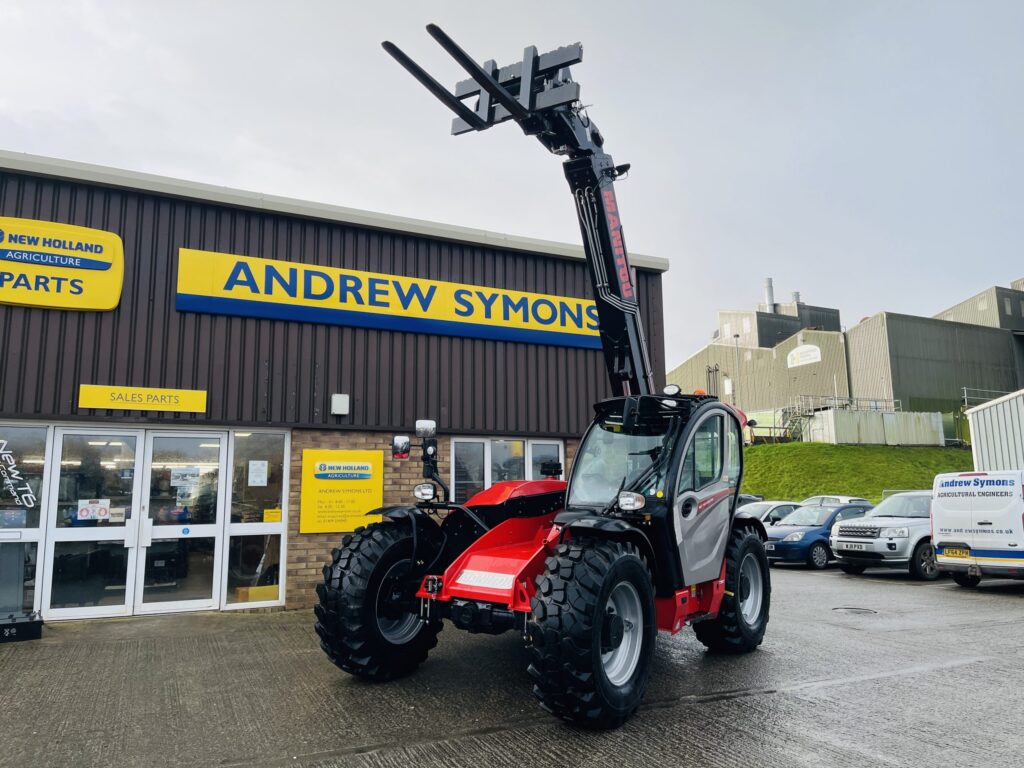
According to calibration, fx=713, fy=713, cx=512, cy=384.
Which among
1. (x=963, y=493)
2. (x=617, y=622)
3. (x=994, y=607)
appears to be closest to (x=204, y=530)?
(x=617, y=622)

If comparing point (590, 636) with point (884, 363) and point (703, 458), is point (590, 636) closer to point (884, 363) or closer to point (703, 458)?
point (703, 458)

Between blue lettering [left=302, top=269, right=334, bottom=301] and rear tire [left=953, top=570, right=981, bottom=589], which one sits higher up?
blue lettering [left=302, top=269, right=334, bottom=301]

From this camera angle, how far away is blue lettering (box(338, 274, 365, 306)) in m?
9.80

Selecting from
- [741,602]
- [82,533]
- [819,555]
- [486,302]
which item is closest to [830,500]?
[819,555]

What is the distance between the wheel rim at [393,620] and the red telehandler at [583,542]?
0.04ft

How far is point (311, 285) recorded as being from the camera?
31.6 ft

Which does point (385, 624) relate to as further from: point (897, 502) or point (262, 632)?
point (897, 502)

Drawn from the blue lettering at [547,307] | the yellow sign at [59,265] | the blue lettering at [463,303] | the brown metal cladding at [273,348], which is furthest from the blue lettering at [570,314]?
the yellow sign at [59,265]

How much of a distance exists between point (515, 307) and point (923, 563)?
8.53m

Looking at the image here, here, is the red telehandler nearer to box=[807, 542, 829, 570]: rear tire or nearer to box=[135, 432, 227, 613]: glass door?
box=[135, 432, 227, 613]: glass door

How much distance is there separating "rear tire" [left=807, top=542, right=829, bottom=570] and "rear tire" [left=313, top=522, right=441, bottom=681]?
1145cm

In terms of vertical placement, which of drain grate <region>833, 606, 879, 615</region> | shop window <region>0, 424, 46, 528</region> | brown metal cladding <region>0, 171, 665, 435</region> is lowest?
drain grate <region>833, 606, 879, 615</region>

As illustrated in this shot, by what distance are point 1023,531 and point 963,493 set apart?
3.23 feet

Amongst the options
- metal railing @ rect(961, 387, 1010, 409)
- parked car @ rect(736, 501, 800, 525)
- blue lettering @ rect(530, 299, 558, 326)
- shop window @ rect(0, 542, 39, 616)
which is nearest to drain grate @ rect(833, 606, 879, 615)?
blue lettering @ rect(530, 299, 558, 326)
